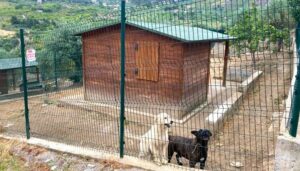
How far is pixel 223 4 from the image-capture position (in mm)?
4168

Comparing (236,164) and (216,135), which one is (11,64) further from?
(236,164)

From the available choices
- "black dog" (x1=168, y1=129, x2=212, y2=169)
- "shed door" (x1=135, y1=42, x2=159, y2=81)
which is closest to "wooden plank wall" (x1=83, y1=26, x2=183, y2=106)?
"shed door" (x1=135, y1=42, x2=159, y2=81)

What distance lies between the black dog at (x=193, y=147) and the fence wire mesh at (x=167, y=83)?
0.8 inches

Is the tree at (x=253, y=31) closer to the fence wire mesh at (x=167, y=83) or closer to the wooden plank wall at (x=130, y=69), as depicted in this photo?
the fence wire mesh at (x=167, y=83)

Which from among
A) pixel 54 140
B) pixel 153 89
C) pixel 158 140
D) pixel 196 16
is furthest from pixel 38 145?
pixel 153 89

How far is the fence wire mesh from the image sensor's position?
497 cm

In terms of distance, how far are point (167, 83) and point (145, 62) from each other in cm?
100

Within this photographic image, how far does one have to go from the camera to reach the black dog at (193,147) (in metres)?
5.68

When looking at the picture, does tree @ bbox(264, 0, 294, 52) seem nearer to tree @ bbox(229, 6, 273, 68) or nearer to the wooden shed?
tree @ bbox(229, 6, 273, 68)

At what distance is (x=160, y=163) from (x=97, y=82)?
22.7ft

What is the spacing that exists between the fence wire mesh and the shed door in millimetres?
48

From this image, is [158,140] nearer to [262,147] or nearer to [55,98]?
[262,147]

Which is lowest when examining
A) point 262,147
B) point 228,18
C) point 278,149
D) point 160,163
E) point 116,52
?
point 262,147

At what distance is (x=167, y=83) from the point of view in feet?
35.7
